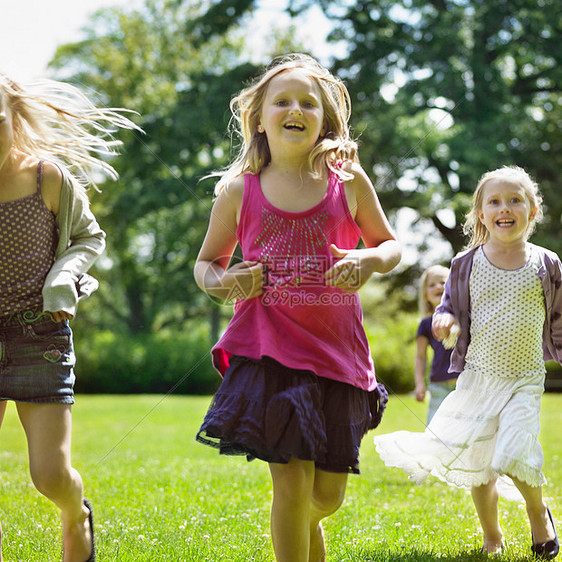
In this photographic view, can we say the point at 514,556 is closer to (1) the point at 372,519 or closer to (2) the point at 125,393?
(1) the point at 372,519

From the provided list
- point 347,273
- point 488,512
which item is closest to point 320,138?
point 347,273

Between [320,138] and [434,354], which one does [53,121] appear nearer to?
[320,138]

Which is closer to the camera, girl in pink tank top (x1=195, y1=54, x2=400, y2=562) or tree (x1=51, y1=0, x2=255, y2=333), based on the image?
girl in pink tank top (x1=195, y1=54, x2=400, y2=562)

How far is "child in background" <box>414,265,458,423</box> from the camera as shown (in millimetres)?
5410

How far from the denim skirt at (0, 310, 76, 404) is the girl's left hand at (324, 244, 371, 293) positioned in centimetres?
109

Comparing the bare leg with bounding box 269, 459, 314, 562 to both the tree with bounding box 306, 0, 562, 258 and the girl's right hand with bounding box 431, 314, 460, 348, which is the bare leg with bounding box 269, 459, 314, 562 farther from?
the tree with bounding box 306, 0, 562, 258

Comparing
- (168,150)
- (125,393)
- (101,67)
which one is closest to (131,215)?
(168,150)

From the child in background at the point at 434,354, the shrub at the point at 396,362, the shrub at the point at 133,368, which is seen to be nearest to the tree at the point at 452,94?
the shrub at the point at 396,362

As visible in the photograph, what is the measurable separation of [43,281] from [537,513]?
2.55 meters

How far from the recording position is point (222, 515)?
4.39 m

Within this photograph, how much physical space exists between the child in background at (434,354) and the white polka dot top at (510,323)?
1.56 meters

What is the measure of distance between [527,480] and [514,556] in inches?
16.6

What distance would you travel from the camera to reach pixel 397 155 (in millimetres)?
17531

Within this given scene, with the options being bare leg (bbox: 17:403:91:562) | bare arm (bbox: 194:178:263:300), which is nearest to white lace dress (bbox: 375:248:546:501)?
bare arm (bbox: 194:178:263:300)
